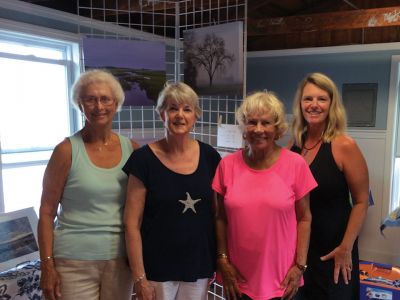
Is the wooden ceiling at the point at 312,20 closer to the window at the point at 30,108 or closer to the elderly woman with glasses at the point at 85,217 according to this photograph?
the window at the point at 30,108

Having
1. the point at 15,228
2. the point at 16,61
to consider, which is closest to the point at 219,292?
the point at 15,228

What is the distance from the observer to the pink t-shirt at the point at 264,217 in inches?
49.1

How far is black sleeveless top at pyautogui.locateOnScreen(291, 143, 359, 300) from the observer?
1438 millimetres

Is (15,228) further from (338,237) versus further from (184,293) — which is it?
(338,237)

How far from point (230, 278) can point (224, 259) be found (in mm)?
71

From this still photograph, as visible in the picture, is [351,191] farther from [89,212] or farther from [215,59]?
[215,59]

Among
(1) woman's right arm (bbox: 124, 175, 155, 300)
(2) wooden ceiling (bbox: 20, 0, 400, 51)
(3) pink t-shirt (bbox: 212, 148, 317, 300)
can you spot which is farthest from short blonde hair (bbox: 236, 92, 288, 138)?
(2) wooden ceiling (bbox: 20, 0, 400, 51)

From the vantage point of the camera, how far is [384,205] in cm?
363

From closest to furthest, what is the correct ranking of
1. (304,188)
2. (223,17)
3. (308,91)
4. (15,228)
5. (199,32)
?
1. (304,188)
2. (308,91)
3. (15,228)
4. (199,32)
5. (223,17)

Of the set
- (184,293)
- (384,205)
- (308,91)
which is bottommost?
(384,205)

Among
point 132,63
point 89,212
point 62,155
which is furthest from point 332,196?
point 132,63

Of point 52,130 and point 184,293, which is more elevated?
point 52,130

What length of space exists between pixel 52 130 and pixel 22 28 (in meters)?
0.81

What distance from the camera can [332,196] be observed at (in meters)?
1.45
